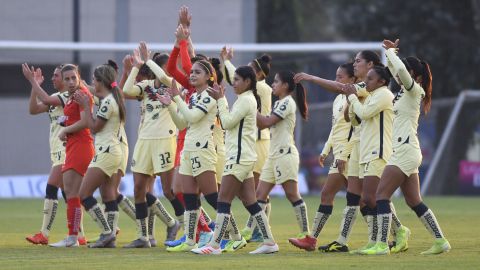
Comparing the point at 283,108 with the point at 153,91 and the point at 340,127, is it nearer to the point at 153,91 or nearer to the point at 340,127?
the point at 340,127

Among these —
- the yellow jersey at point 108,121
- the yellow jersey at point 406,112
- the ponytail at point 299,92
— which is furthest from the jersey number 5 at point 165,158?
the yellow jersey at point 406,112

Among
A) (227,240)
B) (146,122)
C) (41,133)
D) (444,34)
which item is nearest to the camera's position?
(227,240)

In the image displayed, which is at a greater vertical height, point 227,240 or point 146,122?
point 146,122

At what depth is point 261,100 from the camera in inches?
670

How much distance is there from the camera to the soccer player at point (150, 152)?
15500mm

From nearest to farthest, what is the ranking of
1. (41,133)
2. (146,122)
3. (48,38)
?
(146,122)
(41,133)
(48,38)

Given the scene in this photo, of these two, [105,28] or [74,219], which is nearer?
[74,219]

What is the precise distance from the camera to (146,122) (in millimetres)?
15938

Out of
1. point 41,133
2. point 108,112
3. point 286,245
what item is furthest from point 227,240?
point 41,133

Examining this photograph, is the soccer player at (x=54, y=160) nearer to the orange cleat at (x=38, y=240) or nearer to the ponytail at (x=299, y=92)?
the orange cleat at (x=38, y=240)

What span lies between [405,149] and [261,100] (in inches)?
147

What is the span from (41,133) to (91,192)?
14628mm

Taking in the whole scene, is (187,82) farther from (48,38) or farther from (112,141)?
(48,38)

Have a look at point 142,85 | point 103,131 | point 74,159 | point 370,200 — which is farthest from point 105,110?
point 370,200
